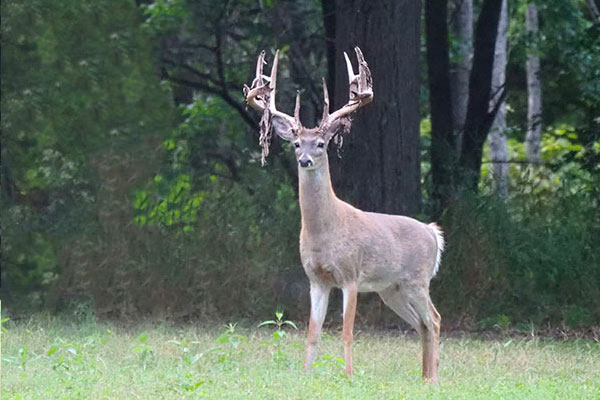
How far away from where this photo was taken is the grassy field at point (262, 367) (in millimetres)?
7938

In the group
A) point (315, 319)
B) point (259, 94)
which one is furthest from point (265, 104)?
point (315, 319)

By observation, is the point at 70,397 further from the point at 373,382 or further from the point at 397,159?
the point at 397,159

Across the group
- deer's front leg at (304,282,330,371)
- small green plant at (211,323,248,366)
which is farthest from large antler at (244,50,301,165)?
small green plant at (211,323,248,366)

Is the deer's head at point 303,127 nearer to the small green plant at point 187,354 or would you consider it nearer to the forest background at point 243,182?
the small green plant at point 187,354

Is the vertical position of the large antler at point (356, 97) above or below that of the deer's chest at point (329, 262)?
above

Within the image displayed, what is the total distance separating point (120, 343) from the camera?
10984 millimetres

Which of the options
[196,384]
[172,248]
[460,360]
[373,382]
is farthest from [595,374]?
[172,248]

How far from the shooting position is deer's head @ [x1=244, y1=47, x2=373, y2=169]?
374 inches

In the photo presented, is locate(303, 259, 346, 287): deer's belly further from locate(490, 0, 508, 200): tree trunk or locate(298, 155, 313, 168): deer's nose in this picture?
locate(490, 0, 508, 200): tree trunk

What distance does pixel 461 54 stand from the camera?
17.4 metres

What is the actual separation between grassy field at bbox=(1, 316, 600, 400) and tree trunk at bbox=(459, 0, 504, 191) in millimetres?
3336

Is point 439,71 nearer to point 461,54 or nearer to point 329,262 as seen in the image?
point 461,54

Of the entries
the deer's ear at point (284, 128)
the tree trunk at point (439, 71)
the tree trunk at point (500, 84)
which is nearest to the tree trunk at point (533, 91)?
the tree trunk at point (500, 84)

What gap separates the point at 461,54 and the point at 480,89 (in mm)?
2277
